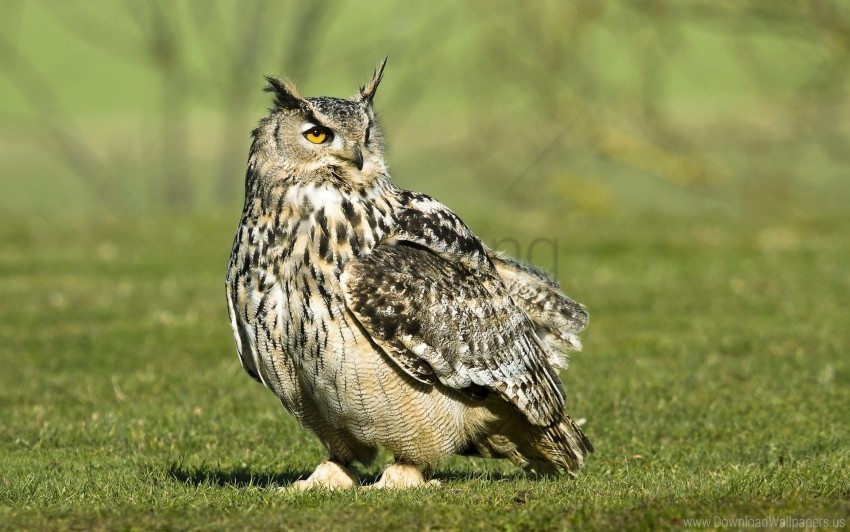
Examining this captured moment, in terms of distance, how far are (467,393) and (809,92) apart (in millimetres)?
15803

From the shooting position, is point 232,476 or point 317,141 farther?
point 232,476

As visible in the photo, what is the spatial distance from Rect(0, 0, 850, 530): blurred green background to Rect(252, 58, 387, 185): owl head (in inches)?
20.3

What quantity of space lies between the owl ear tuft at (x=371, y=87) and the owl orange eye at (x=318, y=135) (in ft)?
1.76

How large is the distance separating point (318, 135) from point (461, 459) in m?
2.77

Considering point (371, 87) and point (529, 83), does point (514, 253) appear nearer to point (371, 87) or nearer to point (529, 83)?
point (529, 83)

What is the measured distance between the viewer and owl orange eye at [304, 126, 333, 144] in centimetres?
602

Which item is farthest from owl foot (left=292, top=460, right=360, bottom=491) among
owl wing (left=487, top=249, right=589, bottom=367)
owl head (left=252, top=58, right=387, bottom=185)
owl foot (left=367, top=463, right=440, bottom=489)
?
owl head (left=252, top=58, right=387, bottom=185)

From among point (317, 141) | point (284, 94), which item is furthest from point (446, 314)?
point (284, 94)

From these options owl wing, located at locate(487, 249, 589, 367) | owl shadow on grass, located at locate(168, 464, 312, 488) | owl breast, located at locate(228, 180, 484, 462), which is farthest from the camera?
owl wing, located at locate(487, 249, 589, 367)

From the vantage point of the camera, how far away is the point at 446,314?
6.07m

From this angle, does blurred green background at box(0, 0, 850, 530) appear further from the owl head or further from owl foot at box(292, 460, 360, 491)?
the owl head

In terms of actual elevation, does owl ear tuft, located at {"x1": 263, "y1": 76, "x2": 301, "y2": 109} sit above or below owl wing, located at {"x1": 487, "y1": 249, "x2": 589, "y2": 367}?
above

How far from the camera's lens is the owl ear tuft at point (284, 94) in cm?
612

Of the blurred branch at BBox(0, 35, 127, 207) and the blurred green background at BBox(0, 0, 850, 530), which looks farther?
the blurred branch at BBox(0, 35, 127, 207)
